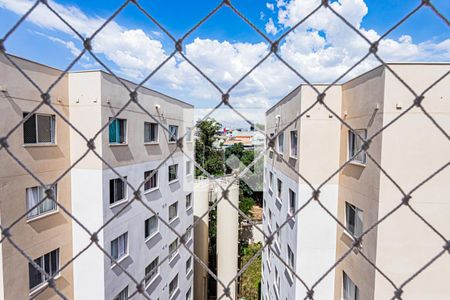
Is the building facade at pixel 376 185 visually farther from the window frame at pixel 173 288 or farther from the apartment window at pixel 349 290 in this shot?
the window frame at pixel 173 288

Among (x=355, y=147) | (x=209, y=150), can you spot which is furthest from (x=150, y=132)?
(x=209, y=150)

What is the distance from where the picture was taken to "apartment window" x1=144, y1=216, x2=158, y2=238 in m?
5.49

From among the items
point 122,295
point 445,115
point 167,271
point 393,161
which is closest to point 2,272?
point 122,295

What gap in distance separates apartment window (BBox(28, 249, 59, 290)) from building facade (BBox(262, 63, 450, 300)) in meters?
4.02

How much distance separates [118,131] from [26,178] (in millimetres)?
1533

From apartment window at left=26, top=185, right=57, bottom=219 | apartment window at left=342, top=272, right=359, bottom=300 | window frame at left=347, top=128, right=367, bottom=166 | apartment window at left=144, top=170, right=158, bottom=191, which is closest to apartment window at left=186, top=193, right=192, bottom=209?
apartment window at left=144, top=170, right=158, bottom=191

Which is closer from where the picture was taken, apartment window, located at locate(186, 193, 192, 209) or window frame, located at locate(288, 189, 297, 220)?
window frame, located at locate(288, 189, 297, 220)

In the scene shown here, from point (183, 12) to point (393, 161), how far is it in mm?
2788

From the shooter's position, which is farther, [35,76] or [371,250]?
[35,76]

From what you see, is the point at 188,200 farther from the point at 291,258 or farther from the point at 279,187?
the point at 291,258

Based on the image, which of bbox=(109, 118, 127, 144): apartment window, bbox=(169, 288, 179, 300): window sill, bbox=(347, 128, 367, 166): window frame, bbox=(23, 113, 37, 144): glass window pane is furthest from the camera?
bbox=(169, 288, 179, 300): window sill

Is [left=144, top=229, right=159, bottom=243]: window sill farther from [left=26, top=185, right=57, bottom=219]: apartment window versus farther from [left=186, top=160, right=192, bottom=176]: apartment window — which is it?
[left=186, top=160, right=192, bottom=176]: apartment window

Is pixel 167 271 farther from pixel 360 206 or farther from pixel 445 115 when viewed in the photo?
pixel 445 115

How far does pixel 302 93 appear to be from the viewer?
394 centimetres
